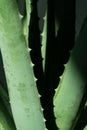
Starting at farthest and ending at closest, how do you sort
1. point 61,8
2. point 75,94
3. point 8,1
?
1. point 61,8
2. point 75,94
3. point 8,1

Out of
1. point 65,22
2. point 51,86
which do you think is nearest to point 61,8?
point 65,22

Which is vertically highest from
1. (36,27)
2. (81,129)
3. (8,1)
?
(8,1)

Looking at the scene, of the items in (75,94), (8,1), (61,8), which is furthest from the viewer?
(61,8)

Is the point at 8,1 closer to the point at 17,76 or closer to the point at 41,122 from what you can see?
the point at 17,76

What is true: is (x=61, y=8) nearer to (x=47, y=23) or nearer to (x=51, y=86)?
(x=47, y=23)

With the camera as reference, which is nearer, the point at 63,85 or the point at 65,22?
the point at 63,85

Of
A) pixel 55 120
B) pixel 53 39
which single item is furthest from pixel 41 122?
pixel 53 39

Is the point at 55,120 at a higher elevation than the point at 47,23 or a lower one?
lower
